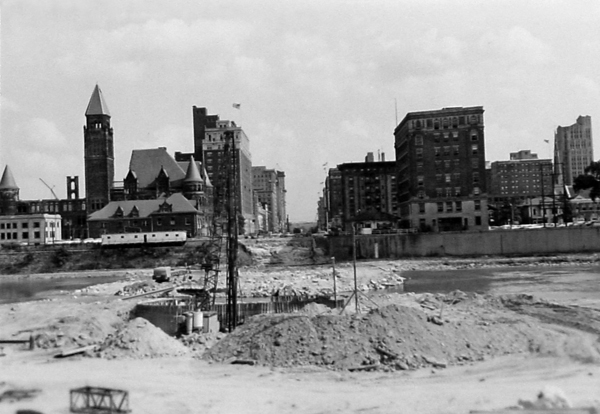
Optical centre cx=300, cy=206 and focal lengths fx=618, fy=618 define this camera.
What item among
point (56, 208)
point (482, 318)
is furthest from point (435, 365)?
point (56, 208)

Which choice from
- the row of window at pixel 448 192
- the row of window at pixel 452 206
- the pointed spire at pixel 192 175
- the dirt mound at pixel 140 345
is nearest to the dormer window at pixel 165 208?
the pointed spire at pixel 192 175

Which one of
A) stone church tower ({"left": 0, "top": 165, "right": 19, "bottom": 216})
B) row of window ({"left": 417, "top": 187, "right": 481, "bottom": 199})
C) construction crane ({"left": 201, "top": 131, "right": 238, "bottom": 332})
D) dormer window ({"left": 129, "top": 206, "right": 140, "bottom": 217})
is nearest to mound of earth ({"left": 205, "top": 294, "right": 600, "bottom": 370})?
construction crane ({"left": 201, "top": 131, "right": 238, "bottom": 332})

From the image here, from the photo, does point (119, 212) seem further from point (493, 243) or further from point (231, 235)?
point (231, 235)

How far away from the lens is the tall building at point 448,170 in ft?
355

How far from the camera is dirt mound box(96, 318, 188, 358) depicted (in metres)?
29.1

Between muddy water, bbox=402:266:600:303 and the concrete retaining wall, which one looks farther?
the concrete retaining wall

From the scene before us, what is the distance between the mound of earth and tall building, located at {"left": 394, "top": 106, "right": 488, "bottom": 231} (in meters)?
78.7

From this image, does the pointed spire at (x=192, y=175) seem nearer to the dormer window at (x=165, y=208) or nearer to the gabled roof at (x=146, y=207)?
the gabled roof at (x=146, y=207)

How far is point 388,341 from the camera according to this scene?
87.2 feet

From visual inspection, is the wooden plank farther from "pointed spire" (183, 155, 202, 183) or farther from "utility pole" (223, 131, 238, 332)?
"pointed spire" (183, 155, 202, 183)

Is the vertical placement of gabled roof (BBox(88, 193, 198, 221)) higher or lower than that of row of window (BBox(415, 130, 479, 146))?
lower

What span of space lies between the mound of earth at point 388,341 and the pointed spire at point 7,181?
14590cm

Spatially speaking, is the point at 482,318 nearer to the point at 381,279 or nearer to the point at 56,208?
the point at 381,279

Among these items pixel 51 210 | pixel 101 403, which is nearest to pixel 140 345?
pixel 101 403
